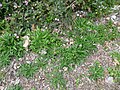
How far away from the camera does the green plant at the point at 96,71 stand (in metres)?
3.10

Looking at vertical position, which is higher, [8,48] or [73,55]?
[8,48]

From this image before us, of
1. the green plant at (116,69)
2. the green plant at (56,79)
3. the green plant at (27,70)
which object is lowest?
the green plant at (116,69)

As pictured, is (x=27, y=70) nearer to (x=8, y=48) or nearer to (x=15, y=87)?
(x=15, y=87)

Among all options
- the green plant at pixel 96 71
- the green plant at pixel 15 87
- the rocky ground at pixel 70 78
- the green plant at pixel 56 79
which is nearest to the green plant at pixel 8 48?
the rocky ground at pixel 70 78

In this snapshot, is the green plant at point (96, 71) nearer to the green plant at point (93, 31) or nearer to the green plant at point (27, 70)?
the green plant at point (93, 31)

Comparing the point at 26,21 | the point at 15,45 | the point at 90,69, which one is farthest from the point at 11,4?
the point at 90,69

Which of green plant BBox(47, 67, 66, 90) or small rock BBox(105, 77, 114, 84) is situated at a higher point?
green plant BBox(47, 67, 66, 90)

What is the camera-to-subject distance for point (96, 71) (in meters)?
3.13

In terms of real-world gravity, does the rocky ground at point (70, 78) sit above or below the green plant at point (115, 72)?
above

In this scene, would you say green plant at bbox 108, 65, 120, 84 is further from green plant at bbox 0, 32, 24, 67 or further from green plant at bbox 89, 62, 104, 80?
green plant at bbox 0, 32, 24, 67

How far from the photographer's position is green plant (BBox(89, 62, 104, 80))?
10.2ft

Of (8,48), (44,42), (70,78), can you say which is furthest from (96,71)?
(8,48)

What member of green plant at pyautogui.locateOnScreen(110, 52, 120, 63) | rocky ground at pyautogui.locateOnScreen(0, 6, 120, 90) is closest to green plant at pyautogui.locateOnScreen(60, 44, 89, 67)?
rocky ground at pyautogui.locateOnScreen(0, 6, 120, 90)

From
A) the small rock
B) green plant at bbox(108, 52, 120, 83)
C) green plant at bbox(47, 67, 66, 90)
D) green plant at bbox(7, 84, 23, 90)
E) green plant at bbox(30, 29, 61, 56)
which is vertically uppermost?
green plant at bbox(30, 29, 61, 56)
